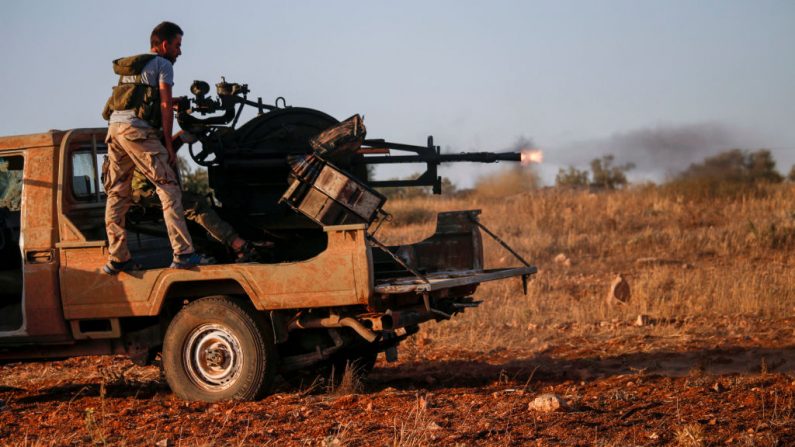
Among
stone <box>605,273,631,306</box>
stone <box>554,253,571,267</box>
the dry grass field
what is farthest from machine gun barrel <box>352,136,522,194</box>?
stone <box>554,253,571,267</box>

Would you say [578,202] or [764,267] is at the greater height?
[578,202]

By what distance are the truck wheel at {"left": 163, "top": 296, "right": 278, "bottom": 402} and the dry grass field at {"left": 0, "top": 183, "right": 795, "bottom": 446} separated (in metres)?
0.16

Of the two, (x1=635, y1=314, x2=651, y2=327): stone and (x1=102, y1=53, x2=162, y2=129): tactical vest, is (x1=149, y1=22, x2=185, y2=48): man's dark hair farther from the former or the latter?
(x1=635, y1=314, x2=651, y2=327): stone

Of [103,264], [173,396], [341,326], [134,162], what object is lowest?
[173,396]

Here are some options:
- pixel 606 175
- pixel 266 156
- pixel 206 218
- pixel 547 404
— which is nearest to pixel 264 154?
pixel 266 156

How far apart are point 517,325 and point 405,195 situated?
64.9 feet

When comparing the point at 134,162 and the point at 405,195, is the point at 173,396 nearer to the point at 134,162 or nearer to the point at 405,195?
the point at 134,162

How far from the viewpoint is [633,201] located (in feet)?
70.5

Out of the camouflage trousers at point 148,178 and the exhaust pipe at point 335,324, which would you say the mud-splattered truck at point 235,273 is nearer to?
the exhaust pipe at point 335,324

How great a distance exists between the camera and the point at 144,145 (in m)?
7.13

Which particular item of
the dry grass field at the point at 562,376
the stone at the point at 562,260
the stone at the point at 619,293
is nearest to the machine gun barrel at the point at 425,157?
the dry grass field at the point at 562,376

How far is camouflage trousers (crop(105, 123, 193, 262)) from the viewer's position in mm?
7055

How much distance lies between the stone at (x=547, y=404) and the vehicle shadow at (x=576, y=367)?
143 centimetres

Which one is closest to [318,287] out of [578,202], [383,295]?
[383,295]
